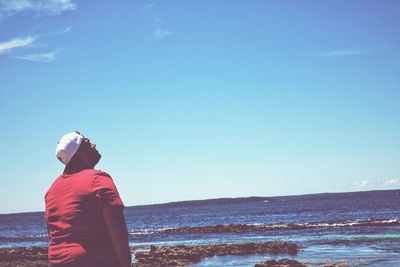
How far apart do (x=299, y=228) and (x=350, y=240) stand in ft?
42.6

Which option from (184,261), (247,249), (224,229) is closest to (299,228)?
(224,229)

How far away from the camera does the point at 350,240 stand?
94.5 ft

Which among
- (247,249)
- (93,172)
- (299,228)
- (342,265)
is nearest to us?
(93,172)

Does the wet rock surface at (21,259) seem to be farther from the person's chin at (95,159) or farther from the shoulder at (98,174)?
the shoulder at (98,174)

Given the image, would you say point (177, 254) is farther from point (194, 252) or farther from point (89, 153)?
point (89, 153)

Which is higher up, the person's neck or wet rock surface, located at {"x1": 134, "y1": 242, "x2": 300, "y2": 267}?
the person's neck

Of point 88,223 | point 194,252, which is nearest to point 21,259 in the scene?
point 194,252

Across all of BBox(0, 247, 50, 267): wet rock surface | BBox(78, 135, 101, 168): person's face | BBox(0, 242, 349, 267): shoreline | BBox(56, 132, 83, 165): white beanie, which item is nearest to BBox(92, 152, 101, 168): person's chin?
BBox(78, 135, 101, 168): person's face

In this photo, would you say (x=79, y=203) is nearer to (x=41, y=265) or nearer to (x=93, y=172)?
(x=93, y=172)

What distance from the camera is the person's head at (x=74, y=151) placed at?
10.1 feet

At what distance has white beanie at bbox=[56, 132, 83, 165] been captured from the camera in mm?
3083

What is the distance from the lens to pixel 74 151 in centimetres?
309

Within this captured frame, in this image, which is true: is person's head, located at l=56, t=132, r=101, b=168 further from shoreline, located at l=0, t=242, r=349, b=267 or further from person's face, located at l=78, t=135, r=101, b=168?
shoreline, located at l=0, t=242, r=349, b=267

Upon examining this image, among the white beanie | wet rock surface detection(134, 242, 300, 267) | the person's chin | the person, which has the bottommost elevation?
wet rock surface detection(134, 242, 300, 267)
